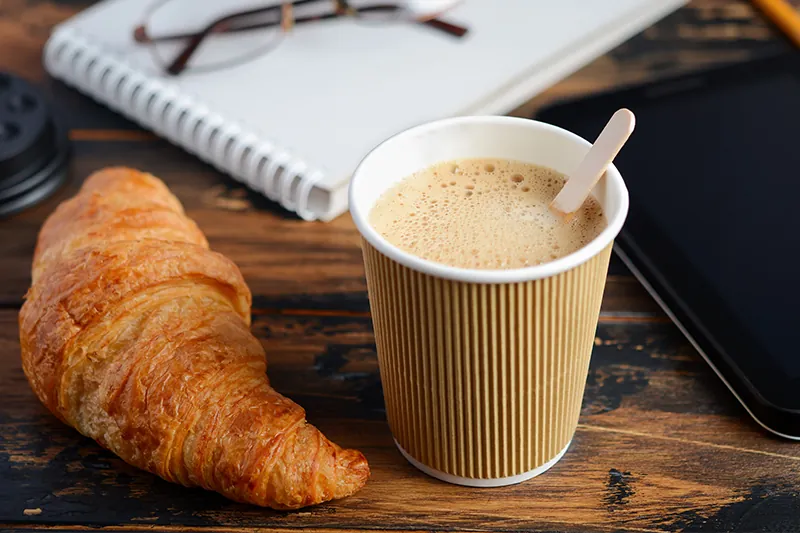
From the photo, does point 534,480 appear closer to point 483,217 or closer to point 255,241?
point 483,217

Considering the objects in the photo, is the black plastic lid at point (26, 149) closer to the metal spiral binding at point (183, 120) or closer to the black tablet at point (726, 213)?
the metal spiral binding at point (183, 120)

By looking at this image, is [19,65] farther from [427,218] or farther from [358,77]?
[427,218]

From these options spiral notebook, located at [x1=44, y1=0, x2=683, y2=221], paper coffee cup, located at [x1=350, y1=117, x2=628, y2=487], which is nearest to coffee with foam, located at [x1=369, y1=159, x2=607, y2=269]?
paper coffee cup, located at [x1=350, y1=117, x2=628, y2=487]

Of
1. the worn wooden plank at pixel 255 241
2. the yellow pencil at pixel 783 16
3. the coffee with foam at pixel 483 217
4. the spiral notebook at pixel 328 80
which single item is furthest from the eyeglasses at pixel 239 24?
the coffee with foam at pixel 483 217

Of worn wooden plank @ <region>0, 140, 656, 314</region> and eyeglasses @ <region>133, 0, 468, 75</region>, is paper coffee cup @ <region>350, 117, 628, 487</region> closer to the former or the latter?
worn wooden plank @ <region>0, 140, 656, 314</region>

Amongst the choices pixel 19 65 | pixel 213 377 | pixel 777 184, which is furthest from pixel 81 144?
pixel 777 184

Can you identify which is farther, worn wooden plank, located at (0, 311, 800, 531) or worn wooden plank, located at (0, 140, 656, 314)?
worn wooden plank, located at (0, 140, 656, 314)
